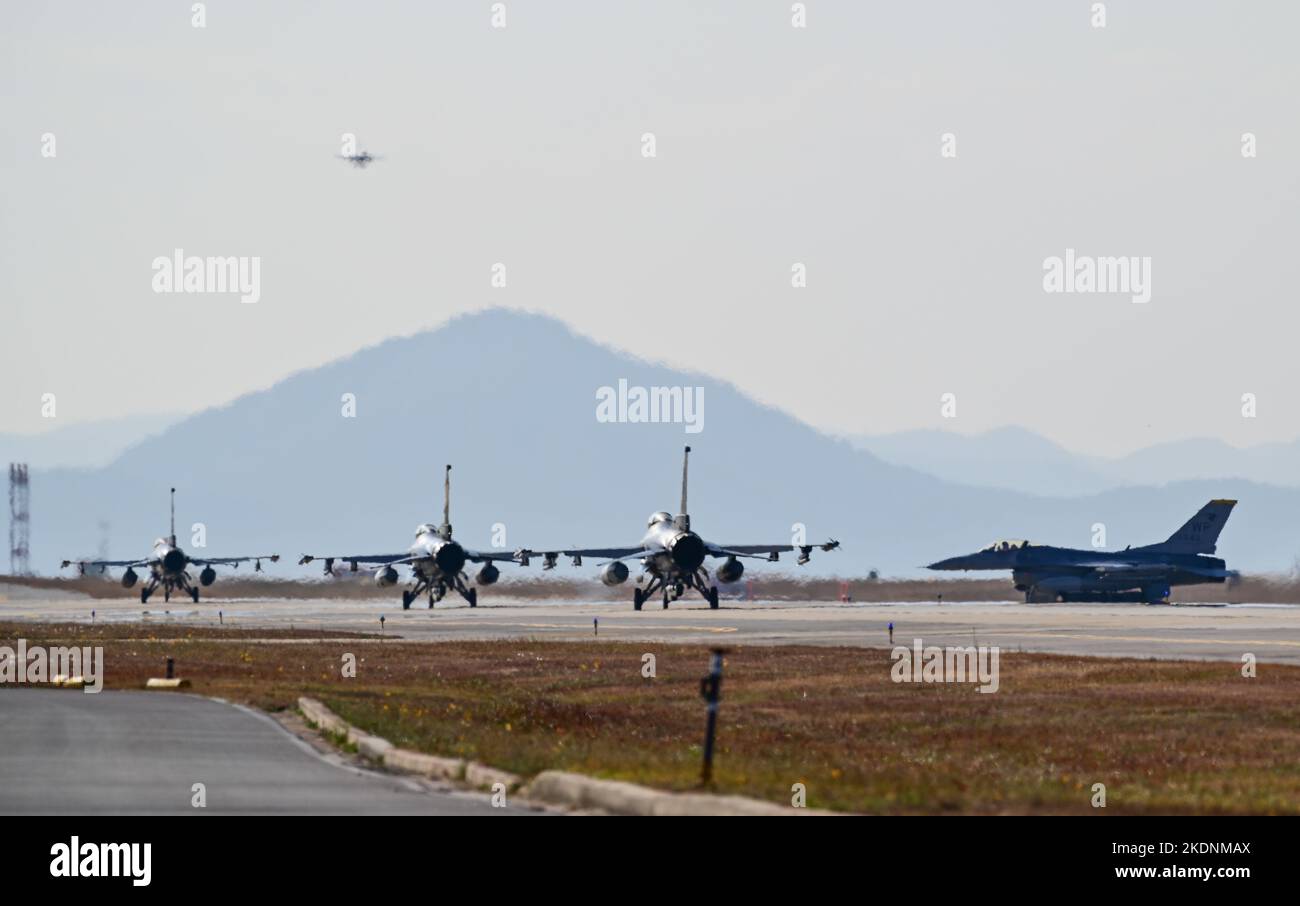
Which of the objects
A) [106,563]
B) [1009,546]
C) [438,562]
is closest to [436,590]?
[438,562]

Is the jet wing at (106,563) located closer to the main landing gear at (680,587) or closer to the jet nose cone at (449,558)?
the jet nose cone at (449,558)

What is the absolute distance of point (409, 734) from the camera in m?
28.6

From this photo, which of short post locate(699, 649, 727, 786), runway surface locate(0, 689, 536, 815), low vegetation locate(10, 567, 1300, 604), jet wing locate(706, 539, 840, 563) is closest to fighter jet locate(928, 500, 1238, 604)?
low vegetation locate(10, 567, 1300, 604)

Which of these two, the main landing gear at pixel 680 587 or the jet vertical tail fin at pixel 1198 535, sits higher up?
the jet vertical tail fin at pixel 1198 535

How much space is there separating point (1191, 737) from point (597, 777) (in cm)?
1139

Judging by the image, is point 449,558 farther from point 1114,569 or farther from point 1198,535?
point 1198,535

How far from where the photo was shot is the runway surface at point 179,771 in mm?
19484

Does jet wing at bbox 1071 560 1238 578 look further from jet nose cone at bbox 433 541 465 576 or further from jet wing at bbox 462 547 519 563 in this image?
jet nose cone at bbox 433 541 465 576

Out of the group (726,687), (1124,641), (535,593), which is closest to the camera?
(726,687)

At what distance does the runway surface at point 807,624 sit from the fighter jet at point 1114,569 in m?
6.50

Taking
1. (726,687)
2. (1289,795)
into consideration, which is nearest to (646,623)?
(726,687)

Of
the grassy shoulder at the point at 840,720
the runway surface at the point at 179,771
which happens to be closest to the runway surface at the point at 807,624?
the grassy shoulder at the point at 840,720
